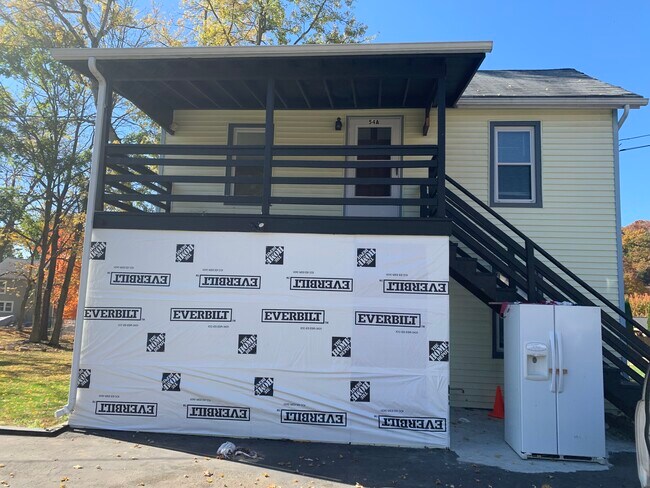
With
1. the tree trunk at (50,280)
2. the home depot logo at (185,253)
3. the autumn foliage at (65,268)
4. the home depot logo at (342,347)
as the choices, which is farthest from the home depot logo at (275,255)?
the tree trunk at (50,280)

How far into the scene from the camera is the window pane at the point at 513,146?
28.7ft

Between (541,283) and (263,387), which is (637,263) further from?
(263,387)

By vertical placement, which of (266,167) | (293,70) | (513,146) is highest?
(293,70)

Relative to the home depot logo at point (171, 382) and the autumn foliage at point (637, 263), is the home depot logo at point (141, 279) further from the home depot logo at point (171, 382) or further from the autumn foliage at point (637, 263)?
the autumn foliage at point (637, 263)

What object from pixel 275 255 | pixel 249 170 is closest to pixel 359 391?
pixel 275 255

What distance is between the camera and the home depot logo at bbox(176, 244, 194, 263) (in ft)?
22.1

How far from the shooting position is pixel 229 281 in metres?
6.66

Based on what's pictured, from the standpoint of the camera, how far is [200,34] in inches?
669

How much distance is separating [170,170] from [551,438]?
7891mm

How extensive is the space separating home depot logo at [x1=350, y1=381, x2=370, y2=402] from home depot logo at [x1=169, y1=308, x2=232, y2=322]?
1898 millimetres

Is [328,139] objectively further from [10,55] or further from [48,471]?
[10,55]

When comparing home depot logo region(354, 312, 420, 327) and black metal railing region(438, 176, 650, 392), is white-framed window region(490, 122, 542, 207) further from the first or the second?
home depot logo region(354, 312, 420, 327)

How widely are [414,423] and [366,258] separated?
221 centimetres

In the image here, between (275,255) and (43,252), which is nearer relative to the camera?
(275,255)
